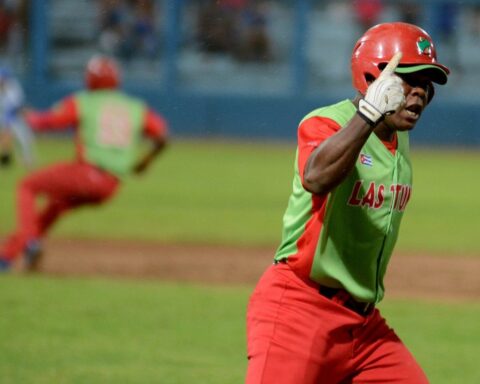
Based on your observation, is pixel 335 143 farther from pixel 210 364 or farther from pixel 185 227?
pixel 185 227

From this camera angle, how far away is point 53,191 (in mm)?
11633

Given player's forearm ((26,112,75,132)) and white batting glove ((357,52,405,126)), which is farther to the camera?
player's forearm ((26,112,75,132))

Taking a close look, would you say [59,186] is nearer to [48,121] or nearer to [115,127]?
[48,121]

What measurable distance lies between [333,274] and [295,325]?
0.24 metres

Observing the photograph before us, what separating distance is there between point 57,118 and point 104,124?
0.48 m

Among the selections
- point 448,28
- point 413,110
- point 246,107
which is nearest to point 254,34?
point 246,107

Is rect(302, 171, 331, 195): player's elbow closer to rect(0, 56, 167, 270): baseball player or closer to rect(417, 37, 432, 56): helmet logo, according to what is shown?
rect(417, 37, 432, 56): helmet logo

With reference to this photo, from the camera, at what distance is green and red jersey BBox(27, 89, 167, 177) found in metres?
11.9

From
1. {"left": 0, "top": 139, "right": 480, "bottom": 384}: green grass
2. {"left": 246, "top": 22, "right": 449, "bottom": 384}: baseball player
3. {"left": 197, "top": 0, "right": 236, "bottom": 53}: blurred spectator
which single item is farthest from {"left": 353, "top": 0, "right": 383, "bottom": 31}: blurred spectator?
{"left": 246, "top": 22, "right": 449, "bottom": 384}: baseball player

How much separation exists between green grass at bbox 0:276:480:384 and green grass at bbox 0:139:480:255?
13.2 feet

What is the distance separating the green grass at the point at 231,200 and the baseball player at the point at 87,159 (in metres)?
2.82

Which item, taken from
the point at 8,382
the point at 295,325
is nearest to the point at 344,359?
the point at 295,325

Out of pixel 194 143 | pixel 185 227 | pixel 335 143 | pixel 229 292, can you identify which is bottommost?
pixel 194 143

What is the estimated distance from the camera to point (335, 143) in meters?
4.09
